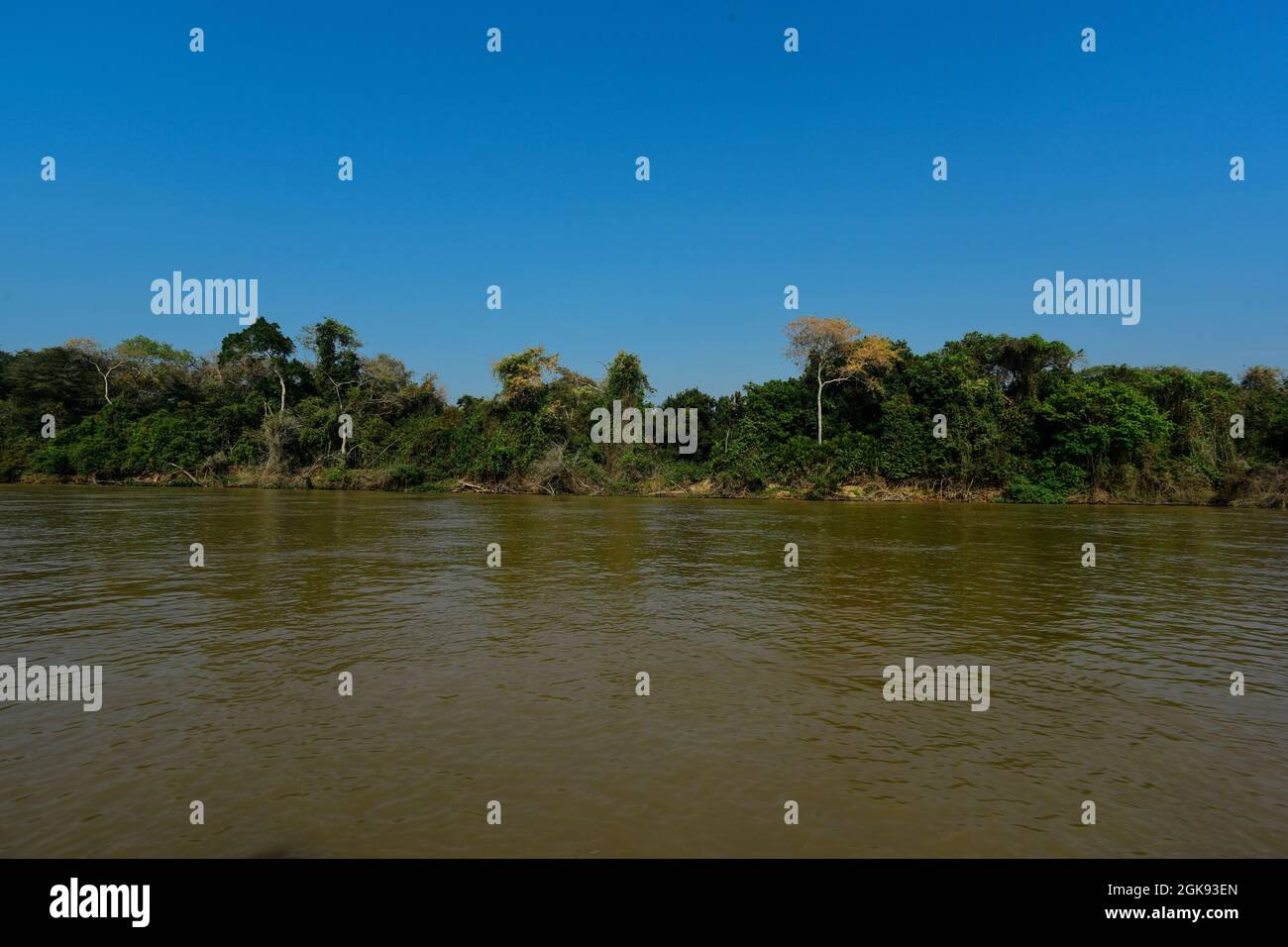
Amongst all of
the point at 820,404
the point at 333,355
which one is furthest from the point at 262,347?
the point at 820,404

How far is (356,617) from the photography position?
331 inches

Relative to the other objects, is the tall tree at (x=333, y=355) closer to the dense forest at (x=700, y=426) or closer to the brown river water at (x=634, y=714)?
the dense forest at (x=700, y=426)

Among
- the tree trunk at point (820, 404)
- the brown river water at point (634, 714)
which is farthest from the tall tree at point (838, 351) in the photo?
the brown river water at point (634, 714)

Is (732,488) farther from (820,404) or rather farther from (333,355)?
(333,355)

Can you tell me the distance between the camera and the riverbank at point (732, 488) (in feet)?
115

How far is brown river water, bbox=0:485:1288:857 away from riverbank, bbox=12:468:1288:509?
2704 cm

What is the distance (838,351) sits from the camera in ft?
142

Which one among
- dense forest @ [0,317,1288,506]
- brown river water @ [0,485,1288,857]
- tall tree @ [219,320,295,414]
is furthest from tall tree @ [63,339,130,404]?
brown river water @ [0,485,1288,857]

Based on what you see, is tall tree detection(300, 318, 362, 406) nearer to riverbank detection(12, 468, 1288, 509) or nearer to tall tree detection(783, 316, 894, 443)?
riverbank detection(12, 468, 1288, 509)

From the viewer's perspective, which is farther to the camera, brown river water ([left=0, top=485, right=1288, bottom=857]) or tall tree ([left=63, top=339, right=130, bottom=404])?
tall tree ([left=63, top=339, right=130, bottom=404])

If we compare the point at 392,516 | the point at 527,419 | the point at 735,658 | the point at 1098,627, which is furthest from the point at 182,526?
the point at 527,419

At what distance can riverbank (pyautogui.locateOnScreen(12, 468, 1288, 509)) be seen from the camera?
3519 cm

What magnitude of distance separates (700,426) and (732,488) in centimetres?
731

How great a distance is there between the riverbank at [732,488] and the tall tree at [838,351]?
16.6 feet
